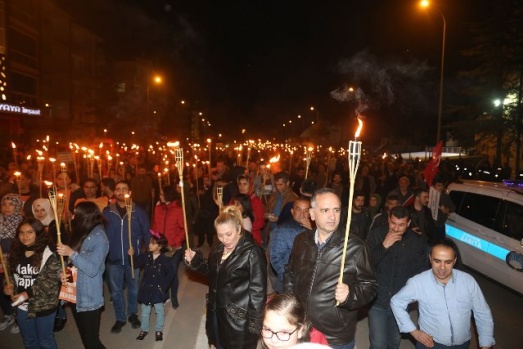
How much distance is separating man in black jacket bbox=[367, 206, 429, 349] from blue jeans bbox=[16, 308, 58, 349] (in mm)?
3576

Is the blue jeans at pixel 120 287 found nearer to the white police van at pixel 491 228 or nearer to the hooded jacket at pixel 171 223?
the hooded jacket at pixel 171 223

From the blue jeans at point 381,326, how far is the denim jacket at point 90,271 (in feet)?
10.2

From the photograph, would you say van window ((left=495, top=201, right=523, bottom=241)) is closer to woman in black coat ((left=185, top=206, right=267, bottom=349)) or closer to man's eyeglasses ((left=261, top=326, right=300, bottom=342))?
woman in black coat ((left=185, top=206, right=267, bottom=349))

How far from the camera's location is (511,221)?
24.8ft

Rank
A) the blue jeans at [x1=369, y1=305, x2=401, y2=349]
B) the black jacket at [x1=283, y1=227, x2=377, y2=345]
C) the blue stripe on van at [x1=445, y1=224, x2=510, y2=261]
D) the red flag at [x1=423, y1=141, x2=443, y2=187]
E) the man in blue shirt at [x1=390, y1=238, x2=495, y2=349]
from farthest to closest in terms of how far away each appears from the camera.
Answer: the red flag at [x1=423, y1=141, x2=443, y2=187]
the blue stripe on van at [x1=445, y1=224, x2=510, y2=261]
the blue jeans at [x1=369, y1=305, x2=401, y2=349]
the man in blue shirt at [x1=390, y1=238, x2=495, y2=349]
the black jacket at [x1=283, y1=227, x2=377, y2=345]

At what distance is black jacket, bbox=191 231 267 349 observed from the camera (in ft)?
13.0

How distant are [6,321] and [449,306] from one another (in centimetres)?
612

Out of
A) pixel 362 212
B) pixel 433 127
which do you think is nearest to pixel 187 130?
pixel 433 127

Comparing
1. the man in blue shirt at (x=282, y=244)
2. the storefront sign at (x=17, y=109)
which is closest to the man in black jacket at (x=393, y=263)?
the man in blue shirt at (x=282, y=244)

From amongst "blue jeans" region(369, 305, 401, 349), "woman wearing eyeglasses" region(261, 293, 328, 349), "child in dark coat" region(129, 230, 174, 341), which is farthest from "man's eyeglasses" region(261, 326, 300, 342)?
"child in dark coat" region(129, 230, 174, 341)

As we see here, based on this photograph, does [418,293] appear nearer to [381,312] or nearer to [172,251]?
[381,312]

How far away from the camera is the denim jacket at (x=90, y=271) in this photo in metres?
4.79

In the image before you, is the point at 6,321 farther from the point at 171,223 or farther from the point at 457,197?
the point at 457,197

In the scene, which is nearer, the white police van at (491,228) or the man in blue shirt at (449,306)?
the man in blue shirt at (449,306)
